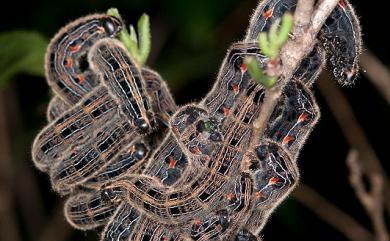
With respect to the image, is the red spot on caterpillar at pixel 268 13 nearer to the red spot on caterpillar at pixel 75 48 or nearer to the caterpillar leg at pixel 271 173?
the caterpillar leg at pixel 271 173

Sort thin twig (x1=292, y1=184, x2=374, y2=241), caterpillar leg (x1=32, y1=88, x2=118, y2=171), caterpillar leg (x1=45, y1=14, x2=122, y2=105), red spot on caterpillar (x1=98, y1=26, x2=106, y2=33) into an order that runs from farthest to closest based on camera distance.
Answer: thin twig (x1=292, y1=184, x2=374, y2=241)
caterpillar leg (x1=45, y1=14, x2=122, y2=105)
red spot on caterpillar (x1=98, y1=26, x2=106, y2=33)
caterpillar leg (x1=32, y1=88, x2=118, y2=171)

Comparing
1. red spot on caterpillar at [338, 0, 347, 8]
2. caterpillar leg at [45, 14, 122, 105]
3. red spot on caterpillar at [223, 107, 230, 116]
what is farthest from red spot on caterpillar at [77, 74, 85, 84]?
red spot on caterpillar at [338, 0, 347, 8]

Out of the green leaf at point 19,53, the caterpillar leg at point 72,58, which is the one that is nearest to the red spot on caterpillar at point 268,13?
the caterpillar leg at point 72,58

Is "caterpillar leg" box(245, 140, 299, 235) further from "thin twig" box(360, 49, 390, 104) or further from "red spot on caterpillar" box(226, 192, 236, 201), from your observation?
"thin twig" box(360, 49, 390, 104)

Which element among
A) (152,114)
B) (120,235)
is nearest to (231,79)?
(152,114)

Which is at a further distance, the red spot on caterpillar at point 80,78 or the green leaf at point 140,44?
the red spot on caterpillar at point 80,78

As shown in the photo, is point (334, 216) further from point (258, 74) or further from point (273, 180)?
point (258, 74)

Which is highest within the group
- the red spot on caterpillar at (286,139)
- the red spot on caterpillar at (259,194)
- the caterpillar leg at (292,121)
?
the caterpillar leg at (292,121)
